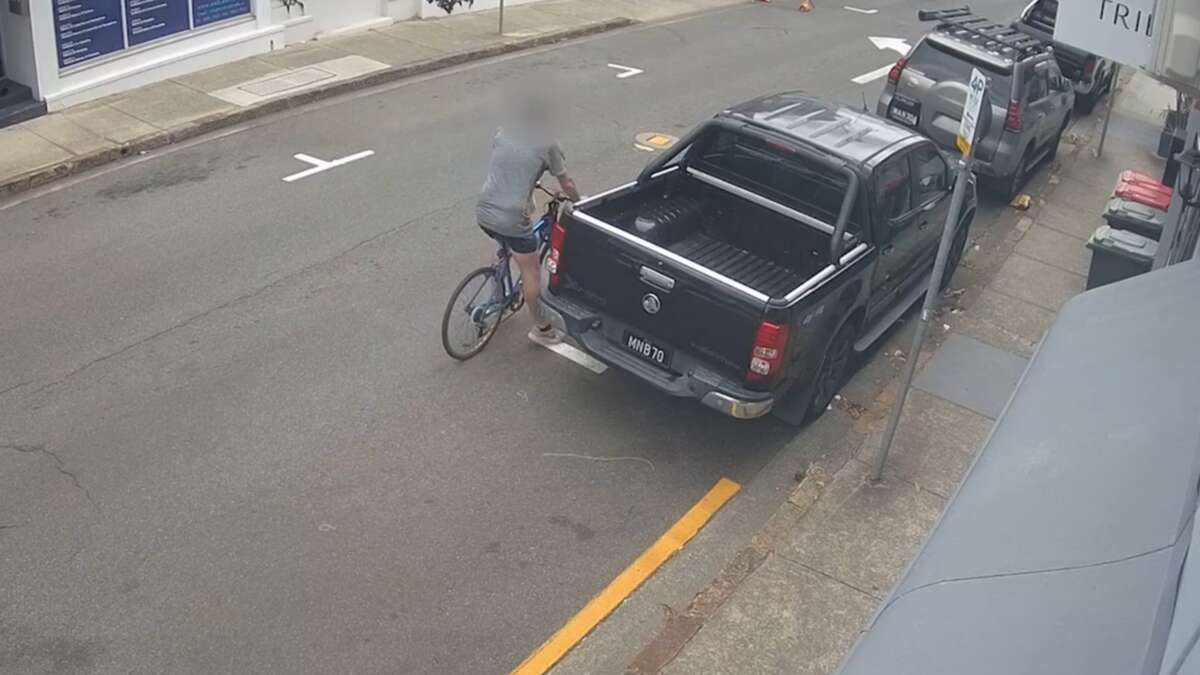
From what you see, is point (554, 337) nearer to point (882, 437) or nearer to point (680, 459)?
point (680, 459)

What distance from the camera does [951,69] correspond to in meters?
13.4

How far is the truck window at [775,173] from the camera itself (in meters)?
8.29

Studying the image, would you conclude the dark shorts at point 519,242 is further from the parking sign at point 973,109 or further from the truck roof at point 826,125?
the parking sign at point 973,109

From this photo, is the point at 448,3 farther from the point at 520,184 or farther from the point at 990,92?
the point at 520,184

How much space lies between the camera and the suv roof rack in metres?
13.8

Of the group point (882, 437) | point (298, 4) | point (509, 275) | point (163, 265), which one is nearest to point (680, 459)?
point (882, 437)

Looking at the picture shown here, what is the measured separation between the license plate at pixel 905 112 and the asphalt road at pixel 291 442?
3.66 meters

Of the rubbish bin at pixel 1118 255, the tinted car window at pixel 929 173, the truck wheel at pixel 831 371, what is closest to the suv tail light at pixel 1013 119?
the rubbish bin at pixel 1118 255

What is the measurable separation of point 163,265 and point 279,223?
1298mm

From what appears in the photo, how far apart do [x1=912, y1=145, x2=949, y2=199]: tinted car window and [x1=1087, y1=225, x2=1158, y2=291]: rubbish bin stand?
2102 millimetres

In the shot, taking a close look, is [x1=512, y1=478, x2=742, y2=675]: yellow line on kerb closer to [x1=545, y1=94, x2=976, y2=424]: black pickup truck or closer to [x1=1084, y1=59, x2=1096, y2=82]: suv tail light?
[x1=545, y1=94, x2=976, y2=424]: black pickup truck

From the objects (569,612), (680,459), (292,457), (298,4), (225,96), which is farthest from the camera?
(298,4)

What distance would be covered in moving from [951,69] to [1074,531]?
10355 mm

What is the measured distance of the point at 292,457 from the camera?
744 centimetres
